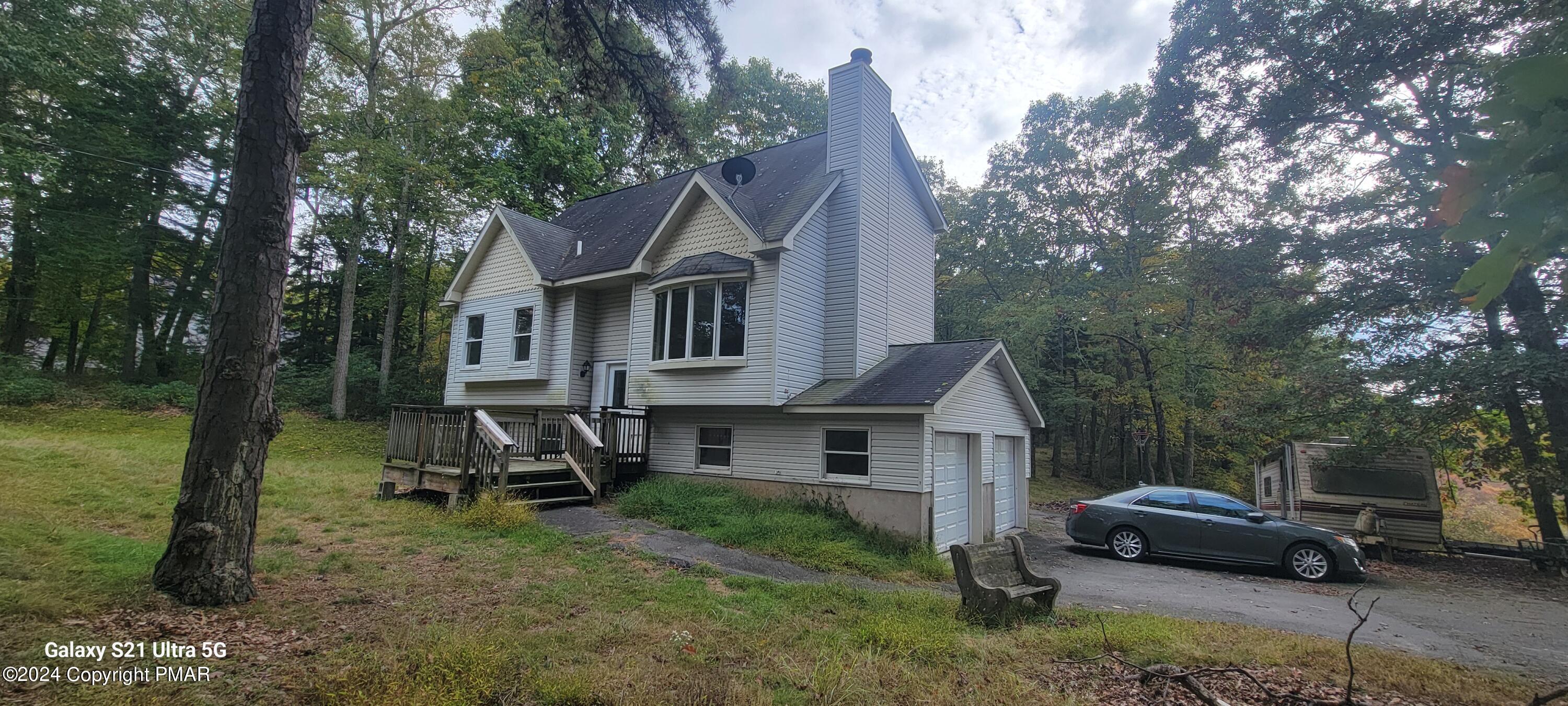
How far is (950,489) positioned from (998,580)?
208 inches

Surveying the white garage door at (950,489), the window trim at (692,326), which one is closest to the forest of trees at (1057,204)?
the window trim at (692,326)

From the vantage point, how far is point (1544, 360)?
422 inches

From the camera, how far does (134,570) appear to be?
17.5 ft

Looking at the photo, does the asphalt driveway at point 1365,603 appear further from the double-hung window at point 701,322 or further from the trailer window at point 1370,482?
the double-hung window at point 701,322

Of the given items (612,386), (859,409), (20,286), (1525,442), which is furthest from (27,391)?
(1525,442)

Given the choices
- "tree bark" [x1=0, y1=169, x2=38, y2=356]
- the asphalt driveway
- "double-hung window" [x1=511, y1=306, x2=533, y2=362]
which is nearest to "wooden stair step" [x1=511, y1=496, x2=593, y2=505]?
"double-hung window" [x1=511, y1=306, x2=533, y2=362]

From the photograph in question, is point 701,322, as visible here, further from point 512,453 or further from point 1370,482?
point 1370,482

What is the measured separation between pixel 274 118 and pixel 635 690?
18.5 feet

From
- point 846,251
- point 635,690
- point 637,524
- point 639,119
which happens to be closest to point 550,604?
point 635,690

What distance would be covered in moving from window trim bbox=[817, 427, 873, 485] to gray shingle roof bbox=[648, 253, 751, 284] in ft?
11.5

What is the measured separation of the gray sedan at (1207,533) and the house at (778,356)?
7.68 feet

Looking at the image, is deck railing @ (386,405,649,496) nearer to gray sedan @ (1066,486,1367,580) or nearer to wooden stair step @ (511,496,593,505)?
wooden stair step @ (511,496,593,505)

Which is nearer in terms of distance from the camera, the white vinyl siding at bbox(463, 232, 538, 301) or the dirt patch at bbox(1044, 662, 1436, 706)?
the dirt patch at bbox(1044, 662, 1436, 706)

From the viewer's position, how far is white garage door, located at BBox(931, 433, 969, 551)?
11.0 meters
